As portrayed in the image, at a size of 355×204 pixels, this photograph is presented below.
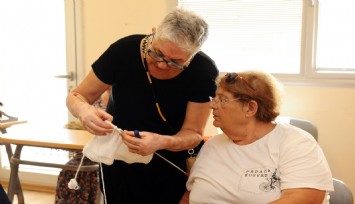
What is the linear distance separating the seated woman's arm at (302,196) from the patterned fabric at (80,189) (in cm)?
169

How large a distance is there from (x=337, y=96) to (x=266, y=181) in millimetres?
1637

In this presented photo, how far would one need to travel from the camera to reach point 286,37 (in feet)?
9.66

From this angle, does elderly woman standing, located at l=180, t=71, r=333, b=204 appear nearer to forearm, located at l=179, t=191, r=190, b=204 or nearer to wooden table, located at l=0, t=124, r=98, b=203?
forearm, located at l=179, t=191, r=190, b=204

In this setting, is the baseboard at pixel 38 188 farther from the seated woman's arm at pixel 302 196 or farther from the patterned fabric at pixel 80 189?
the seated woman's arm at pixel 302 196

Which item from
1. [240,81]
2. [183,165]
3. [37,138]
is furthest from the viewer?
[37,138]

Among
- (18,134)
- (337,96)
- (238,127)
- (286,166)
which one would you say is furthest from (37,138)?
(337,96)

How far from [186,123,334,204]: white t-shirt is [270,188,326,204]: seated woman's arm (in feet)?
0.05

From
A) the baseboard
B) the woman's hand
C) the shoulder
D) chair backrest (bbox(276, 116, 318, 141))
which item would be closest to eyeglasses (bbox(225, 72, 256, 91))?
the shoulder

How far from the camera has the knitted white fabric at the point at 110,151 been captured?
4.91ft

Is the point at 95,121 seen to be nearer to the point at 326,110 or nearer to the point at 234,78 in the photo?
the point at 234,78

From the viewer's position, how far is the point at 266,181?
1.42 metres

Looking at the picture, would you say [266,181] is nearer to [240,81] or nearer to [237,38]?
[240,81]

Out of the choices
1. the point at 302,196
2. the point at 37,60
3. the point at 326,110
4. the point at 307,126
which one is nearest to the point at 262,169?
the point at 302,196

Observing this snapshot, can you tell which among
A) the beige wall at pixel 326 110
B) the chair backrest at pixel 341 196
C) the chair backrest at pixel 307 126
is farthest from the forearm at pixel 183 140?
the beige wall at pixel 326 110
